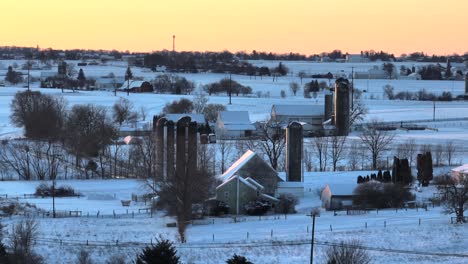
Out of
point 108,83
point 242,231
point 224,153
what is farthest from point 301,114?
point 108,83

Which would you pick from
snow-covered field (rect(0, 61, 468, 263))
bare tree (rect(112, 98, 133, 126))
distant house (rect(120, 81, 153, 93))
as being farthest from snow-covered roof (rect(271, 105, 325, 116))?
distant house (rect(120, 81, 153, 93))

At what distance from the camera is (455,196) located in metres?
25.9

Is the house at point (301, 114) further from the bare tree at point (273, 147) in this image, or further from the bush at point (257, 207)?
the bush at point (257, 207)

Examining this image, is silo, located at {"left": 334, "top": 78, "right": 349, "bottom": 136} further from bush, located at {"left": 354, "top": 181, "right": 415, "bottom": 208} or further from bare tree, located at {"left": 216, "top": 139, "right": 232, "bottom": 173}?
bush, located at {"left": 354, "top": 181, "right": 415, "bottom": 208}

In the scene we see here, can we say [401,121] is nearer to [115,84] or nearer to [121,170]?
[121,170]

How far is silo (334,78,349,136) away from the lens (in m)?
53.5

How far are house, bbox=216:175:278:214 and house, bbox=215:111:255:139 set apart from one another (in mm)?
21762

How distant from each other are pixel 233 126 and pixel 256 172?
21.5 meters

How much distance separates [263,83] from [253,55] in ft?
319

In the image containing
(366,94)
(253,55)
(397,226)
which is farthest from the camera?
(253,55)

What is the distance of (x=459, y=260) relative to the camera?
72.2 ft

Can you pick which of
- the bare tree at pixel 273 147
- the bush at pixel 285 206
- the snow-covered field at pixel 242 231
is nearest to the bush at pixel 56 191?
the snow-covered field at pixel 242 231

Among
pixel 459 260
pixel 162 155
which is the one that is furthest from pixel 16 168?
pixel 459 260

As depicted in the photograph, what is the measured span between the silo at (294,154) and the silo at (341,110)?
2023cm
